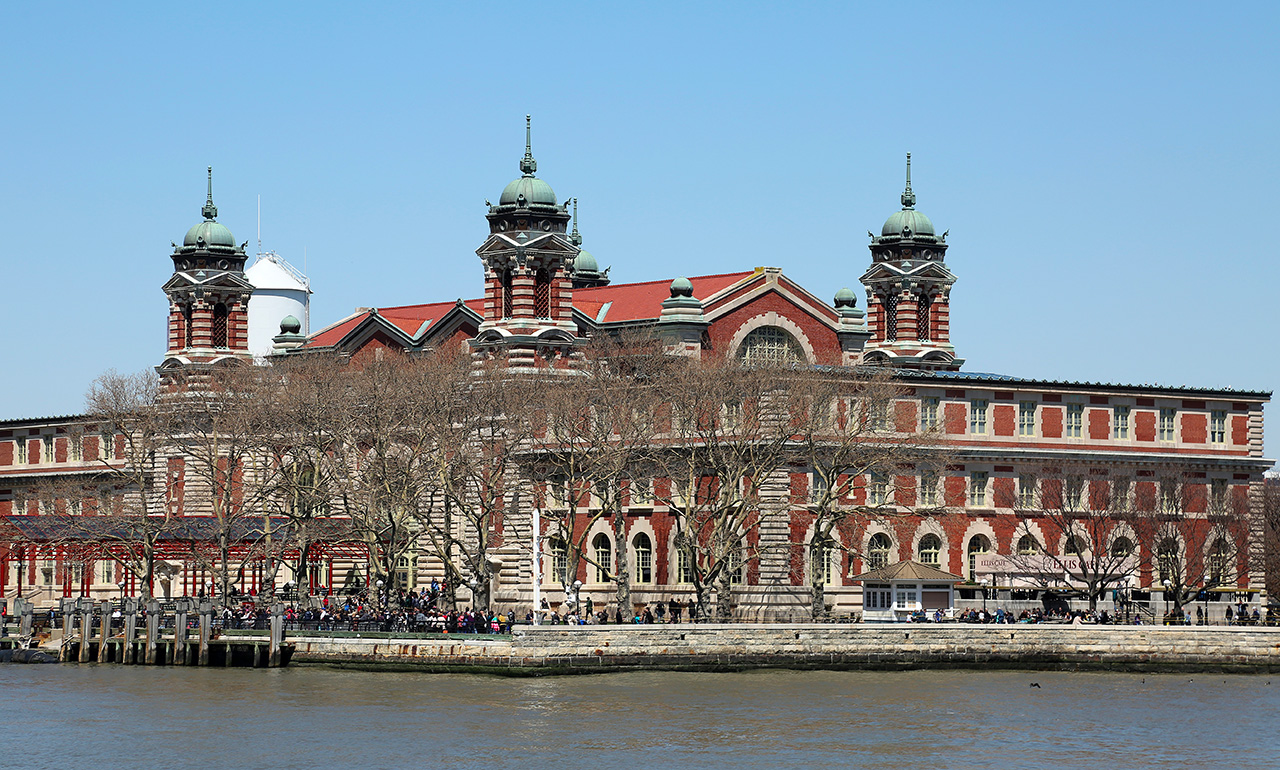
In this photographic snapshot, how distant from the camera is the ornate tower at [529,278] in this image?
111 meters

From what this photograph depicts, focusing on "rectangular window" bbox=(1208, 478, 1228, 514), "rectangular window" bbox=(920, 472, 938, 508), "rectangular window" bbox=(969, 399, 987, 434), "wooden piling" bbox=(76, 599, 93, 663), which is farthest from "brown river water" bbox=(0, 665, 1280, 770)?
"rectangular window" bbox=(1208, 478, 1228, 514)

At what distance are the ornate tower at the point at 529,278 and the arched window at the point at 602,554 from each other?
9.67 m

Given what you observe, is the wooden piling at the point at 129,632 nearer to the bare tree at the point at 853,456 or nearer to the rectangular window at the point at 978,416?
the bare tree at the point at 853,456

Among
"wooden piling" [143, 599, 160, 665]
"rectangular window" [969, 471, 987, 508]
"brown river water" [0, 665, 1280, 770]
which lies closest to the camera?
"brown river water" [0, 665, 1280, 770]

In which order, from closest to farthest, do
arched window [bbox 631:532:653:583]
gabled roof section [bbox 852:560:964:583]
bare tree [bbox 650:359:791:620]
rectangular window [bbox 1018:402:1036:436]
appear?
bare tree [bbox 650:359:791:620], gabled roof section [bbox 852:560:964:583], arched window [bbox 631:532:653:583], rectangular window [bbox 1018:402:1036:436]

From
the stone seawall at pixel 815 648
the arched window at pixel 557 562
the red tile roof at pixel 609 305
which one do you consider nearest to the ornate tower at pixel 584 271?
the red tile roof at pixel 609 305

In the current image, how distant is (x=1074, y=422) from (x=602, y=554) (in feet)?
79.5

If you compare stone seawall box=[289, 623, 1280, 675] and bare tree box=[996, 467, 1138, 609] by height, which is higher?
bare tree box=[996, 467, 1138, 609]

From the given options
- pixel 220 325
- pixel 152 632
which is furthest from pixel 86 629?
pixel 220 325

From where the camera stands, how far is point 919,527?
10356cm

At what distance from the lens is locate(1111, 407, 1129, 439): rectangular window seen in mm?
109062

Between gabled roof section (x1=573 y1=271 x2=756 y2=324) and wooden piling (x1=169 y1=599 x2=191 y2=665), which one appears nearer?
wooden piling (x1=169 y1=599 x2=191 y2=665)

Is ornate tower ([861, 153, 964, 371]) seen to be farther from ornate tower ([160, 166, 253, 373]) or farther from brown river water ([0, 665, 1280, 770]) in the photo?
brown river water ([0, 665, 1280, 770])

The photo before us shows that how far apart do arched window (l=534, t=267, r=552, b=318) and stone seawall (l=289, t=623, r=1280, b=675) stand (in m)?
29.4
